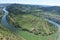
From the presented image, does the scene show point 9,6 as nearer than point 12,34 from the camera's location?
No

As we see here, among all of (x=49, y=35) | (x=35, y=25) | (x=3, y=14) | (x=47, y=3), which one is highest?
(x=47, y=3)

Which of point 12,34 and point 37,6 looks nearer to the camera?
point 12,34

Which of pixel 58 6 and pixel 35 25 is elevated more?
pixel 58 6

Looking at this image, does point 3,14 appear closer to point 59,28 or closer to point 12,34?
point 12,34

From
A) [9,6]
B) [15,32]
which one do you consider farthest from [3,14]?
[15,32]

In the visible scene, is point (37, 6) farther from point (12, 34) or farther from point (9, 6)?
point (12, 34)

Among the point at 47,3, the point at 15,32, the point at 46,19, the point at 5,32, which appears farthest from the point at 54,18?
the point at 5,32

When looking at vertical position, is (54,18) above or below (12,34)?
above

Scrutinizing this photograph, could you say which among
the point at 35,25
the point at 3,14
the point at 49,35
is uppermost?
the point at 3,14
